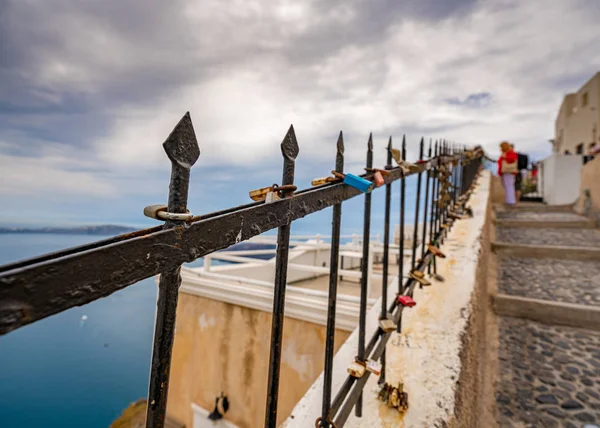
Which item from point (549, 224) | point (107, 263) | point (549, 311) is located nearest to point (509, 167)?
point (549, 224)

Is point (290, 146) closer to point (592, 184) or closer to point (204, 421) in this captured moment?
point (204, 421)

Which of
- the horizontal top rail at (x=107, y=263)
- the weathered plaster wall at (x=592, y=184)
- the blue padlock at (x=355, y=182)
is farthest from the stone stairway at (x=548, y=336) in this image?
the weathered plaster wall at (x=592, y=184)

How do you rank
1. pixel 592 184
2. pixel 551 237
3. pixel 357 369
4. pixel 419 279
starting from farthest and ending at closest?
1. pixel 592 184
2. pixel 551 237
3. pixel 419 279
4. pixel 357 369

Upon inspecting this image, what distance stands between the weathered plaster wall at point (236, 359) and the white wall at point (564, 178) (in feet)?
46.0

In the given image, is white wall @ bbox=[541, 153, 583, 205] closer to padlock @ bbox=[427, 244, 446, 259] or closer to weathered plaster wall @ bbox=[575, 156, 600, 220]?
weathered plaster wall @ bbox=[575, 156, 600, 220]

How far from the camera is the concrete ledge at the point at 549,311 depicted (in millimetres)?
3062

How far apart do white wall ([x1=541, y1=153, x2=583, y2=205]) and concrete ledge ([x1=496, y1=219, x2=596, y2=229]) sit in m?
8.26

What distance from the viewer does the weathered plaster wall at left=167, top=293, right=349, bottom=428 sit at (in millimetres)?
4875

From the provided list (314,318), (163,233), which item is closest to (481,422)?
(163,233)

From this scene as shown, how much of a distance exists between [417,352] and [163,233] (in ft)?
6.19

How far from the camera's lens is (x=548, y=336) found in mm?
3010

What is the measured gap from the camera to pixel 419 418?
1469mm

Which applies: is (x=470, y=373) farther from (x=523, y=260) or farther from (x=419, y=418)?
(x=523, y=260)

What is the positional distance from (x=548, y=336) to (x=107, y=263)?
3767 millimetres
